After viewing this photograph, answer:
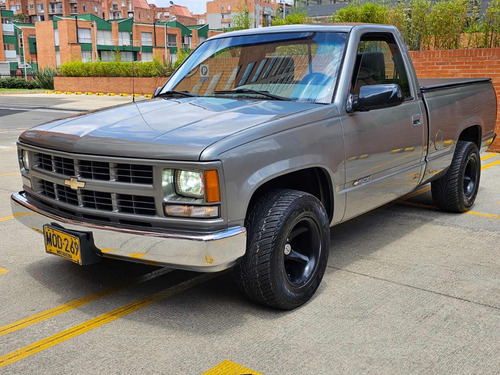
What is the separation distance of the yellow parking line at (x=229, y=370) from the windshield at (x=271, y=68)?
2075 mm

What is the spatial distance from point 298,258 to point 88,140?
5.21ft

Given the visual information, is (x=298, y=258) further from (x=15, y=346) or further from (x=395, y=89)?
(x=15, y=346)

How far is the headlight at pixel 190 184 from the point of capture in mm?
3394

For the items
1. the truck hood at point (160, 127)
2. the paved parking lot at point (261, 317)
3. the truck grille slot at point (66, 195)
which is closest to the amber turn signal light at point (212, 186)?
the truck hood at point (160, 127)

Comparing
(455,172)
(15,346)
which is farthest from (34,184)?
(455,172)

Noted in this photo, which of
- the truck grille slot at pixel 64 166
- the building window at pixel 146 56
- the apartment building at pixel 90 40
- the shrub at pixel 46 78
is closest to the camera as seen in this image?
the truck grille slot at pixel 64 166

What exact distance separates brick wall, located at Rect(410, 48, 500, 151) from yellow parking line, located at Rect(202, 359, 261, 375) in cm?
915

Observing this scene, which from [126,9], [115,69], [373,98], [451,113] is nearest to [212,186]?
[373,98]

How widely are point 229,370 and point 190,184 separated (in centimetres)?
107

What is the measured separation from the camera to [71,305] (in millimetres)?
4039

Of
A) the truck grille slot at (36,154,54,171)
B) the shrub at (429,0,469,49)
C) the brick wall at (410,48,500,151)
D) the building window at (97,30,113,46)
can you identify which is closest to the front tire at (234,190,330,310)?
the truck grille slot at (36,154,54,171)

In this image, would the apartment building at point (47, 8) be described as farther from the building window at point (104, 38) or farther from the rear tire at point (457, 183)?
the rear tire at point (457, 183)

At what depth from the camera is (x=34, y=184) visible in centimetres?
425

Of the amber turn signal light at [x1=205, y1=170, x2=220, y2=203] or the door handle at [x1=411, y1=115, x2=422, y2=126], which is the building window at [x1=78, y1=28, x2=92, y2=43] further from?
the amber turn signal light at [x1=205, y1=170, x2=220, y2=203]
